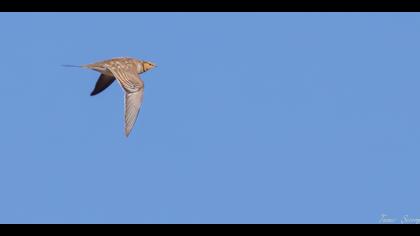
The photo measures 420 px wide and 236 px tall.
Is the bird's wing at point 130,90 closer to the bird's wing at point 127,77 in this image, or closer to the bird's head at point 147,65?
the bird's wing at point 127,77

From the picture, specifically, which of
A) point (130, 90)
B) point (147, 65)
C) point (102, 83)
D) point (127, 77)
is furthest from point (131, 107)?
point (102, 83)

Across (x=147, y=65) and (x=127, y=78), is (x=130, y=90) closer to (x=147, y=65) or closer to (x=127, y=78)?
(x=127, y=78)

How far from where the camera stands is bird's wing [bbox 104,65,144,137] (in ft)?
79.1

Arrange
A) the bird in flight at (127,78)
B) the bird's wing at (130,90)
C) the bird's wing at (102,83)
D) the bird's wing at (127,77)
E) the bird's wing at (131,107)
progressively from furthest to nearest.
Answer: the bird's wing at (102,83) → the bird's wing at (127,77) → the bird in flight at (127,78) → the bird's wing at (130,90) → the bird's wing at (131,107)

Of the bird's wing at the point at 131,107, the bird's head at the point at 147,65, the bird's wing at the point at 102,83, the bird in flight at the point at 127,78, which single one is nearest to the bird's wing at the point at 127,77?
the bird in flight at the point at 127,78

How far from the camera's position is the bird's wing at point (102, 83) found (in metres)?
30.9

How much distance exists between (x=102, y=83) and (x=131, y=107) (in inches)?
260

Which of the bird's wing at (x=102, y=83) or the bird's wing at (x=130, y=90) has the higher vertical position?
the bird's wing at (x=102, y=83)

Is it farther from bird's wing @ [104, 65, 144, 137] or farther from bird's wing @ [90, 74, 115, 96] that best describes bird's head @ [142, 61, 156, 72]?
bird's wing @ [104, 65, 144, 137]

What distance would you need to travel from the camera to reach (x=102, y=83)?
30.9 meters
